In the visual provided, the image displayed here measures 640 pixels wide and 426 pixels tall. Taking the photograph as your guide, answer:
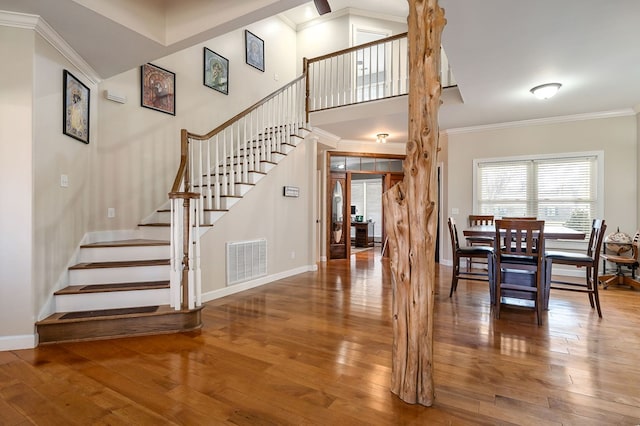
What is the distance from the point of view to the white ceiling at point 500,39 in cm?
253

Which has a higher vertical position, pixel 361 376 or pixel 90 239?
pixel 90 239

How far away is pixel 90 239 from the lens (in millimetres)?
3689

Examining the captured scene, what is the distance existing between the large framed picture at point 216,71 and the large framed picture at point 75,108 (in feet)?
6.51

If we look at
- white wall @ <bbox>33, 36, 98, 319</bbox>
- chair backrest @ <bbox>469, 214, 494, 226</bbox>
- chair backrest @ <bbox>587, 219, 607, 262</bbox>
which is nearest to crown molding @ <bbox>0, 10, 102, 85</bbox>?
white wall @ <bbox>33, 36, 98, 319</bbox>

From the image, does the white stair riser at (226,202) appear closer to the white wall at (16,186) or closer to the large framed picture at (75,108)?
the large framed picture at (75,108)

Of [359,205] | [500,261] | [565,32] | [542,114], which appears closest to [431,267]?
[500,261]

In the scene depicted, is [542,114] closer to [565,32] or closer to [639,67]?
[639,67]

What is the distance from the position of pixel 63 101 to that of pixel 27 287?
170cm

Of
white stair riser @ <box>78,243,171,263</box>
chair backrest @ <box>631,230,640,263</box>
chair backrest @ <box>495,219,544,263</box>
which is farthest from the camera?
chair backrest @ <box>631,230,640,263</box>

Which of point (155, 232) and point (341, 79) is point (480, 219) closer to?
point (341, 79)

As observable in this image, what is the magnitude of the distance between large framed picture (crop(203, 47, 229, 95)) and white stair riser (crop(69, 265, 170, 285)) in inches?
125

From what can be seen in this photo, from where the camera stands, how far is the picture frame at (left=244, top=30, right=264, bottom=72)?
587 centimetres

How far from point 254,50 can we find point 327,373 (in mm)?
5869

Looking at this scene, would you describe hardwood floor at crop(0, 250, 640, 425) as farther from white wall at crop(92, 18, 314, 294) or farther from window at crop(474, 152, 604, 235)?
window at crop(474, 152, 604, 235)
